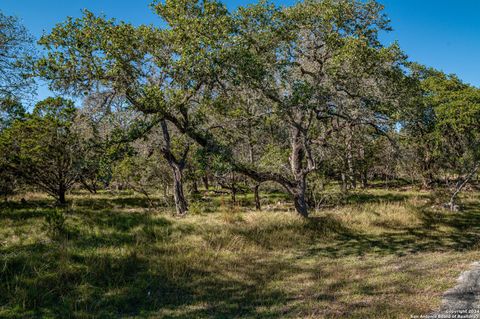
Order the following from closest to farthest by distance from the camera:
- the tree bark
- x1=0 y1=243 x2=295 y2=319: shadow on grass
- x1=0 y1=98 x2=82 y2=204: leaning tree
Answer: x1=0 y1=243 x2=295 y2=319: shadow on grass, the tree bark, x1=0 y1=98 x2=82 y2=204: leaning tree

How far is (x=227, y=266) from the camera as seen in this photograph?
26.1 ft

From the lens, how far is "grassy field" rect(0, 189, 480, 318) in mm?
5605

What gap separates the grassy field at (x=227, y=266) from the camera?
561cm

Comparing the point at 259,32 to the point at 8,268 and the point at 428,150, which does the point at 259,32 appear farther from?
the point at 428,150

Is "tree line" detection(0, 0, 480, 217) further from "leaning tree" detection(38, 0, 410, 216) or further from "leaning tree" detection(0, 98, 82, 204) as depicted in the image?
"leaning tree" detection(0, 98, 82, 204)

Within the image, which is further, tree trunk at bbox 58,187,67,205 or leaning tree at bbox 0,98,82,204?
tree trunk at bbox 58,187,67,205

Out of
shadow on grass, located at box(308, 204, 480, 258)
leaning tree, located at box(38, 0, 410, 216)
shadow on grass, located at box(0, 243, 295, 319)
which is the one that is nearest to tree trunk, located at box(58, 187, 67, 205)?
leaning tree, located at box(38, 0, 410, 216)

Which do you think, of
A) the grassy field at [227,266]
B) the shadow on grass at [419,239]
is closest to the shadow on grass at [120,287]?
the grassy field at [227,266]

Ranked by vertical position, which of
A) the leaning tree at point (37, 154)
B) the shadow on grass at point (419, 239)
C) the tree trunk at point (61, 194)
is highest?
the leaning tree at point (37, 154)

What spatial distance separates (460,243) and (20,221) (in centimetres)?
1337

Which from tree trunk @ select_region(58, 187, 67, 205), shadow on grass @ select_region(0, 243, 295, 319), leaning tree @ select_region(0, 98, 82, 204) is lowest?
shadow on grass @ select_region(0, 243, 295, 319)

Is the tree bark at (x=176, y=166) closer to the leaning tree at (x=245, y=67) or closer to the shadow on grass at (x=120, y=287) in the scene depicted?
the leaning tree at (x=245, y=67)

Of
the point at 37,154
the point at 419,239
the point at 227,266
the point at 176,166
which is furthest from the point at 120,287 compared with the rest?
the point at 37,154

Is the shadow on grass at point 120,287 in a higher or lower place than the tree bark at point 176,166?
lower
